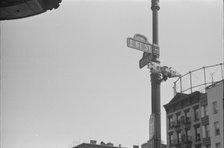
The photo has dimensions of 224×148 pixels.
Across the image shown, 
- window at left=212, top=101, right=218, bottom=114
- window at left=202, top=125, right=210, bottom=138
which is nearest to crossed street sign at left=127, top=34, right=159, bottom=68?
window at left=212, top=101, right=218, bottom=114

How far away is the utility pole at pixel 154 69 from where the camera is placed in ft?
22.8

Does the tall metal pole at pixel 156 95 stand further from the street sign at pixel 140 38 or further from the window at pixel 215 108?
the window at pixel 215 108

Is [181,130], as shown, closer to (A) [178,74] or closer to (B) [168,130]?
(B) [168,130]

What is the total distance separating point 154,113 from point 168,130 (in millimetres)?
44730

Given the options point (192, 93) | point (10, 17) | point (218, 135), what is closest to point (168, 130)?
point (192, 93)

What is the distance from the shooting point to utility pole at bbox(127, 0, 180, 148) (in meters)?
6.95

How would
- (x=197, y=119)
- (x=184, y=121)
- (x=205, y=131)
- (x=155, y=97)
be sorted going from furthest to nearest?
(x=184, y=121) < (x=197, y=119) < (x=205, y=131) < (x=155, y=97)

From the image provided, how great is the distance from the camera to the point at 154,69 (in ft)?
24.6

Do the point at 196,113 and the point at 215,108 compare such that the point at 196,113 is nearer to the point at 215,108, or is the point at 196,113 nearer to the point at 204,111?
the point at 204,111

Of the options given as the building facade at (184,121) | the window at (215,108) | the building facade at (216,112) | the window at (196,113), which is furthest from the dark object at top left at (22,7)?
the window at (196,113)

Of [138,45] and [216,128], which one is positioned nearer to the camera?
[138,45]

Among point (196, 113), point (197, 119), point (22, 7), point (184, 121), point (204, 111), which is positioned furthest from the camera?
point (184, 121)

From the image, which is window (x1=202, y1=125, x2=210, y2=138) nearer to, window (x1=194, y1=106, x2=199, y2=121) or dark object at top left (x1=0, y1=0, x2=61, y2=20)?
window (x1=194, y1=106, x2=199, y2=121)

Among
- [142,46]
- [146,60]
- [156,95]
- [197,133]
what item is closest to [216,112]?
[197,133]
